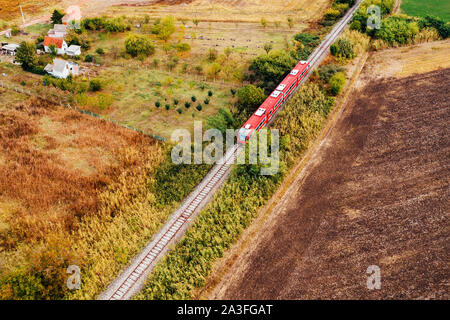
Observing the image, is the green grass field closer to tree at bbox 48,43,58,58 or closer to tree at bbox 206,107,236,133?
tree at bbox 206,107,236,133

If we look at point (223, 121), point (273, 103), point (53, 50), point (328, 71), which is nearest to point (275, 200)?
point (223, 121)

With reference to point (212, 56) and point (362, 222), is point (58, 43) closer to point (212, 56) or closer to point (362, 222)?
point (212, 56)

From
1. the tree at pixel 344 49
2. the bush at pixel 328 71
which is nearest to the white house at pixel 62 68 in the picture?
the bush at pixel 328 71

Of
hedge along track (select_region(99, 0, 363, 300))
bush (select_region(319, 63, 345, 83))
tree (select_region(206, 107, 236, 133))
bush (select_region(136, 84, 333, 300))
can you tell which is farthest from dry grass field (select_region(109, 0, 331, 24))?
hedge along track (select_region(99, 0, 363, 300))

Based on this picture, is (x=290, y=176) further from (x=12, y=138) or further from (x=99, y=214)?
(x=12, y=138)

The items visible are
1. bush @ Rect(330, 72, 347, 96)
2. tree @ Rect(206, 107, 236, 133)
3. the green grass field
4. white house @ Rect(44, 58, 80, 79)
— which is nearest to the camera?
tree @ Rect(206, 107, 236, 133)

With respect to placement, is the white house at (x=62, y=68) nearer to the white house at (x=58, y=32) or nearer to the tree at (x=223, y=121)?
the white house at (x=58, y=32)
